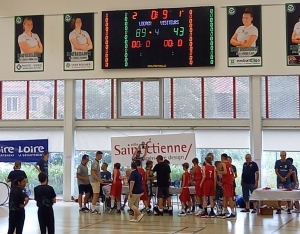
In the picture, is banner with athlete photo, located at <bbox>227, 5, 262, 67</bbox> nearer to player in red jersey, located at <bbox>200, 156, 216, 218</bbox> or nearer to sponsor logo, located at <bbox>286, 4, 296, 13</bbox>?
sponsor logo, located at <bbox>286, 4, 296, 13</bbox>

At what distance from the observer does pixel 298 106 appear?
18.0m

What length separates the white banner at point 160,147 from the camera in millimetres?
17266

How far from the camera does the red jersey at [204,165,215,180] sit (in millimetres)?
13821

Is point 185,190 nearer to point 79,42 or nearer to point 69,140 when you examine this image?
point 69,140

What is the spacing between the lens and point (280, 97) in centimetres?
1817

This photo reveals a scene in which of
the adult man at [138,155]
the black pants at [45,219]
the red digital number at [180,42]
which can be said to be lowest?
the black pants at [45,219]

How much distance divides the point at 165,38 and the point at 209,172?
18.7 feet

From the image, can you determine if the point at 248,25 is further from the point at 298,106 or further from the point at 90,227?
the point at 90,227

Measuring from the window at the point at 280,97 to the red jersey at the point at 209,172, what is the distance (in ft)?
17.0

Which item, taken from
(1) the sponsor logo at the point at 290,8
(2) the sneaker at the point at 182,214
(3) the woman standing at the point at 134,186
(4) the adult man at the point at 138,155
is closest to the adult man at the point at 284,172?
(2) the sneaker at the point at 182,214

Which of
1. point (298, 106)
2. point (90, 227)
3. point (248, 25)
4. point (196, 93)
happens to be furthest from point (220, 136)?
point (90, 227)

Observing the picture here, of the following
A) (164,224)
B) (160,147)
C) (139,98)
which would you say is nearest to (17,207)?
(164,224)

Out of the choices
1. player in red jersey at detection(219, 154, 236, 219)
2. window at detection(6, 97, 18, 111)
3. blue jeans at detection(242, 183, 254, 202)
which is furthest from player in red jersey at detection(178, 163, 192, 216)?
window at detection(6, 97, 18, 111)

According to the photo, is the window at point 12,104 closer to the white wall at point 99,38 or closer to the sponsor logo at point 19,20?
the white wall at point 99,38
